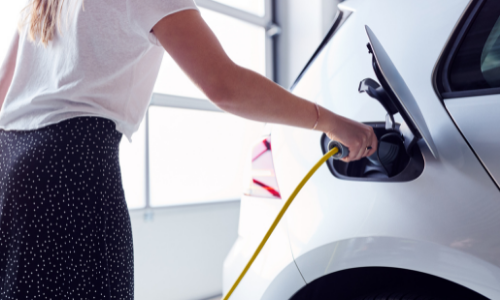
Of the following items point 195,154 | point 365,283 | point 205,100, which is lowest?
point 195,154

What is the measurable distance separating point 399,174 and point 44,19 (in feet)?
2.58

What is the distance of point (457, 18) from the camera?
754mm

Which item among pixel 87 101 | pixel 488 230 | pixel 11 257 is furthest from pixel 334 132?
pixel 11 257

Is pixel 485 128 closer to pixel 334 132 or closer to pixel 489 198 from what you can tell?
pixel 489 198

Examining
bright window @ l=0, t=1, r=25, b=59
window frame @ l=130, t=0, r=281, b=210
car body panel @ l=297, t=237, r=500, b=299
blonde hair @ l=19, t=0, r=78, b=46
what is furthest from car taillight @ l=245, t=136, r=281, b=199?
bright window @ l=0, t=1, r=25, b=59

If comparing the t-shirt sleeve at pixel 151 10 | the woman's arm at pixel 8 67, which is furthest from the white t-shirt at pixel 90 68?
the woman's arm at pixel 8 67

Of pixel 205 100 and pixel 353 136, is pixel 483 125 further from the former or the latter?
pixel 205 100

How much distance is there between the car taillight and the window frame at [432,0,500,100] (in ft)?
1.41

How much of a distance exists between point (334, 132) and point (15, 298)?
0.69m

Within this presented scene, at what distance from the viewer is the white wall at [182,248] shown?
2408 mm

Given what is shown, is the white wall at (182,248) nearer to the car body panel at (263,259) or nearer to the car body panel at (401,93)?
the car body panel at (263,259)

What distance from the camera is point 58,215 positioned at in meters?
0.73

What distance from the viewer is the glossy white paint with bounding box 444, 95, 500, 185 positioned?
2.13 feet

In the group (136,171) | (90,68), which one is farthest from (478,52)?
(136,171)
